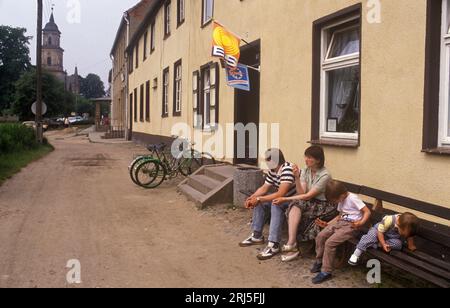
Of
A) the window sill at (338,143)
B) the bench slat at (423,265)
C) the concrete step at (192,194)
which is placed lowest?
the concrete step at (192,194)

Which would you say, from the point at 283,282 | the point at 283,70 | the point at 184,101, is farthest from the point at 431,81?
the point at 184,101

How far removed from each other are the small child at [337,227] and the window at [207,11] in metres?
9.43

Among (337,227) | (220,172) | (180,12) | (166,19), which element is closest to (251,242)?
(337,227)

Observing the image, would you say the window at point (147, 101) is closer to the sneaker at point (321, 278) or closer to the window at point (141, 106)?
the window at point (141, 106)

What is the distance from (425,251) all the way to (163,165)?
25.0 ft

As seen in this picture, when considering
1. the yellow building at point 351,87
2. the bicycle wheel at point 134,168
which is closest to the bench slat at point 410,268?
the yellow building at point 351,87

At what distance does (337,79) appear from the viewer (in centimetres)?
763

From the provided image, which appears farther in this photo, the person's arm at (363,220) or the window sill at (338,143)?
the window sill at (338,143)

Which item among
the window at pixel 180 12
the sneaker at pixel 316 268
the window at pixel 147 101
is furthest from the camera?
the window at pixel 147 101

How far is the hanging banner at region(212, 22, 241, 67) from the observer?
398 inches

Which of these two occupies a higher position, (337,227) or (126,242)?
→ (337,227)

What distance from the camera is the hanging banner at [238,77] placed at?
10.1 metres

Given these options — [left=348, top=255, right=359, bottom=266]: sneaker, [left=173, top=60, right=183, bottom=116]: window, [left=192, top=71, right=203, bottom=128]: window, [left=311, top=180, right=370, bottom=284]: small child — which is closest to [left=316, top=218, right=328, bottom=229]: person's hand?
[left=311, top=180, right=370, bottom=284]: small child

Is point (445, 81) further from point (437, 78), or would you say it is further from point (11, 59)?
point (11, 59)
